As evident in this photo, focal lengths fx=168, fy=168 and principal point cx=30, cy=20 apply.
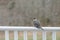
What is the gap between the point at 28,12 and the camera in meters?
5.39

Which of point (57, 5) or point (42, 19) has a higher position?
point (57, 5)

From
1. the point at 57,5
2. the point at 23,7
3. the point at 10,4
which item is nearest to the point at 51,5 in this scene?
the point at 57,5

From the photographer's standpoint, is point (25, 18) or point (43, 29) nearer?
point (43, 29)

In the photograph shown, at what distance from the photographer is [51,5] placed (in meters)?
5.26

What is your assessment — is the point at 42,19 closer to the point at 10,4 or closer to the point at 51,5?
the point at 51,5

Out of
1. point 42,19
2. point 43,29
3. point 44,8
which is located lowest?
point 42,19

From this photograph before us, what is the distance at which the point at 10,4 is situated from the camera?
Answer: 5562mm

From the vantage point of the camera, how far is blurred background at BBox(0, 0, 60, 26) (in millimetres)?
5293

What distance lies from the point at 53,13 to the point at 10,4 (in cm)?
144

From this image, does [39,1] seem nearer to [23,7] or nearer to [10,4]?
[23,7]

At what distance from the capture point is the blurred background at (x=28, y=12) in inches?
208

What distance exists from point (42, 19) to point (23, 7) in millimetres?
721

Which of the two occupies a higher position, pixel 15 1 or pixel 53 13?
pixel 15 1

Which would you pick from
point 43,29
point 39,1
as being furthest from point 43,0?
point 43,29
